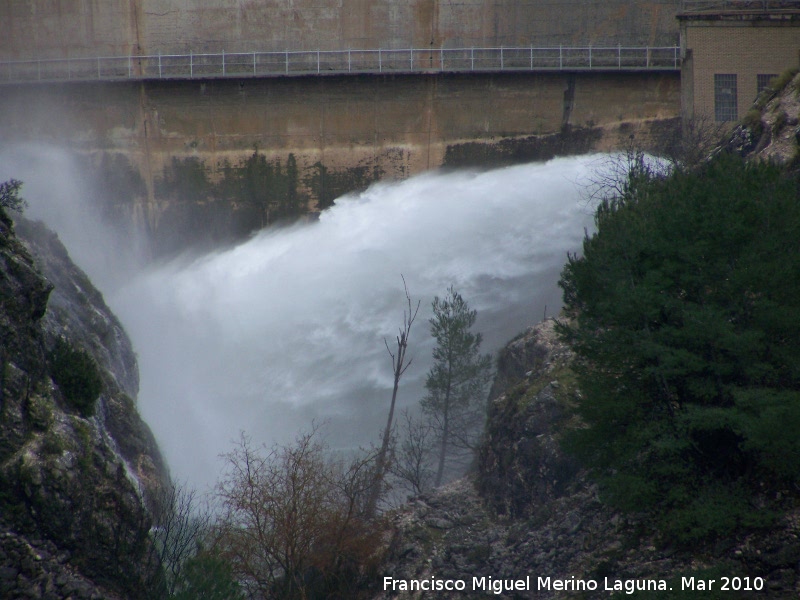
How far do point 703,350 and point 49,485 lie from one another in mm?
12817

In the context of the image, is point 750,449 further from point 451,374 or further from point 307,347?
point 307,347

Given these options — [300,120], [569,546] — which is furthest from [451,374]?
[569,546]

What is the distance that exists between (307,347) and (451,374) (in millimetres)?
6614

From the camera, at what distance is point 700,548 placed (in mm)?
16109

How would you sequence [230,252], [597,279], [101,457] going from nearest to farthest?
[597,279] < [101,457] < [230,252]

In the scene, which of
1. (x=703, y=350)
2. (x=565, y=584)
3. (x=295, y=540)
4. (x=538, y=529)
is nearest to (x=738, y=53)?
(x=703, y=350)

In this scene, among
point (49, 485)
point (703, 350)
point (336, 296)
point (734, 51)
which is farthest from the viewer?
point (336, 296)

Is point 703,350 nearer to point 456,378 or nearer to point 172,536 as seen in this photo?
point 172,536

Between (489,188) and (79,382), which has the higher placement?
(489,188)

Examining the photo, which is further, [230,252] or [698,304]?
[230,252]

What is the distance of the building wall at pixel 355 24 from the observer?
35.5 metres

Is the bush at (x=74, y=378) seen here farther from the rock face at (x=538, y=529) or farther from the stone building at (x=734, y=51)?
the stone building at (x=734, y=51)

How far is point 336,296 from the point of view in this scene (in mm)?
37031

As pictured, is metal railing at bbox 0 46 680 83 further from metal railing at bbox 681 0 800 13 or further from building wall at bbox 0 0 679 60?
metal railing at bbox 681 0 800 13
